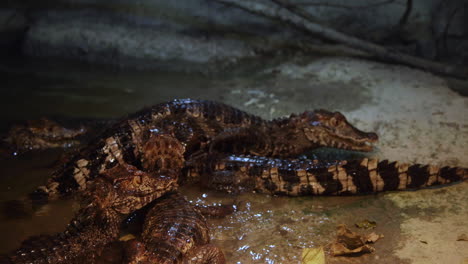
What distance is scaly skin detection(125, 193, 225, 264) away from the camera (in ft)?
9.23

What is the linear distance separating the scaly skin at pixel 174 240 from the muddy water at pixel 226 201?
22 cm

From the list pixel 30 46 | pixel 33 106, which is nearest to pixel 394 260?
pixel 33 106

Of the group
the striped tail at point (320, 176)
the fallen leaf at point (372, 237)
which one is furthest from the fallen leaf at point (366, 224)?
the striped tail at point (320, 176)

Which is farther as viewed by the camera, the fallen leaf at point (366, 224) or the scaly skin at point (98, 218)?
the fallen leaf at point (366, 224)

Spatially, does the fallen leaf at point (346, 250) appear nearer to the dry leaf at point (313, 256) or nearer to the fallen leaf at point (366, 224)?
the dry leaf at point (313, 256)

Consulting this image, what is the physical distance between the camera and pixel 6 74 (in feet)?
22.7

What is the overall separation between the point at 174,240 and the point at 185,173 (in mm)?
1257

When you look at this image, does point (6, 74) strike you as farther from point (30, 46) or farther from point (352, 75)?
point (352, 75)

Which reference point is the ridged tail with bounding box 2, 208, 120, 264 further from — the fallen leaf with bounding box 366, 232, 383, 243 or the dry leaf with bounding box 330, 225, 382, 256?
the fallen leaf with bounding box 366, 232, 383, 243

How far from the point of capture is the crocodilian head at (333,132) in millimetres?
4508

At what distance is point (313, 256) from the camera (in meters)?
2.99

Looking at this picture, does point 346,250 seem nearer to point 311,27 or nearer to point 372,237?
point 372,237

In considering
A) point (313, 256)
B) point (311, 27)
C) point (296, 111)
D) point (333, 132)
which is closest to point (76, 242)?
point (313, 256)

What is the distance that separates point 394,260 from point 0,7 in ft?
26.7
